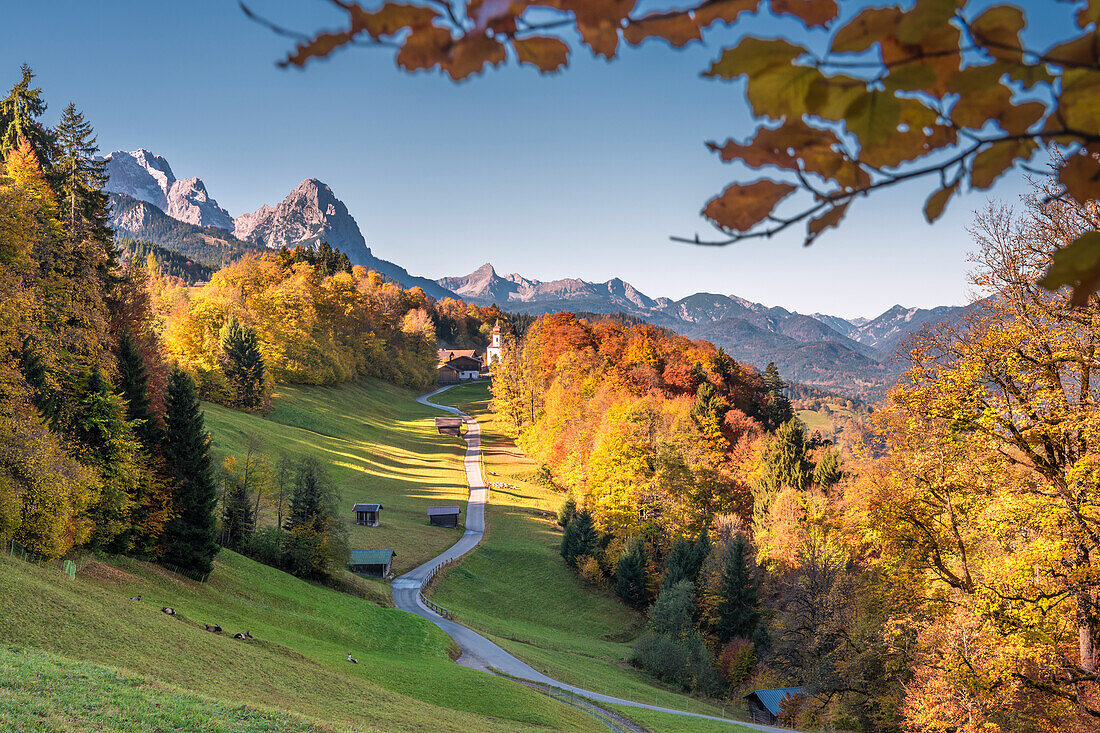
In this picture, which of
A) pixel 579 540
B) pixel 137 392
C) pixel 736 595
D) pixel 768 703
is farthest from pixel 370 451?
pixel 768 703

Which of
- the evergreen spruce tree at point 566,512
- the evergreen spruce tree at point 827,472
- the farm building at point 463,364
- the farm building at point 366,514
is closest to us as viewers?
the evergreen spruce tree at point 827,472

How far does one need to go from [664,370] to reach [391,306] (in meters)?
59.3

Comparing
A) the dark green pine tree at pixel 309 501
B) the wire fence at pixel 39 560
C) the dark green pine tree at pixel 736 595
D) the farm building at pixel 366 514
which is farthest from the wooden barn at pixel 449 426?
the wire fence at pixel 39 560

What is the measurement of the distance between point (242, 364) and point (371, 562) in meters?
30.7

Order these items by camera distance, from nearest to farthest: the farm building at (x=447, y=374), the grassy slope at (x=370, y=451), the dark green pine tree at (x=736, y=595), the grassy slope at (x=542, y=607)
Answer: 1. the grassy slope at (x=542, y=607)
2. the dark green pine tree at (x=736, y=595)
3. the grassy slope at (x=370, y=451)
4. the farm building at (x=447, y=374)

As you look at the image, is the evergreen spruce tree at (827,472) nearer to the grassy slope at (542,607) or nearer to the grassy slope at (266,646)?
the grassy slope at (542,607)

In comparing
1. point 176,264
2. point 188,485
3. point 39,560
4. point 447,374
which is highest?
point 176,264

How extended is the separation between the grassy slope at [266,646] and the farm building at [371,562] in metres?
8.58

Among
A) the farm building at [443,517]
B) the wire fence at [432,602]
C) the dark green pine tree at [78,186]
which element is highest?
the dark green pine tree at [78,186]

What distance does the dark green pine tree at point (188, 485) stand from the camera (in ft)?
75.2

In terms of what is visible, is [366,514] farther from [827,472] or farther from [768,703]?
[827,472]

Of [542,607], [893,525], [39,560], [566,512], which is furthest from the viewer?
[566,512]

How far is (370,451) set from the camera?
56.2 meters

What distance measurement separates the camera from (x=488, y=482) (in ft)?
179
